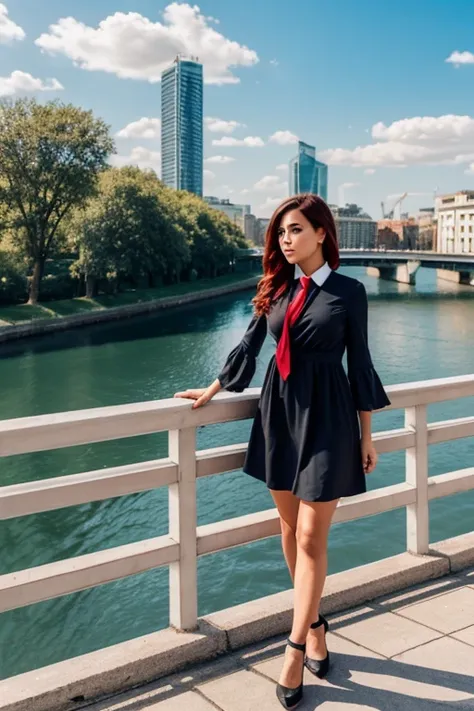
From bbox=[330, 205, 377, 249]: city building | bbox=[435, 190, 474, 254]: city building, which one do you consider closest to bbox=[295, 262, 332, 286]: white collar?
bbox=[435, 190, 474, 254]: city building

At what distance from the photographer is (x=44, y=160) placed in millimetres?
35594

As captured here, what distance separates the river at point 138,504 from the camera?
303 inches

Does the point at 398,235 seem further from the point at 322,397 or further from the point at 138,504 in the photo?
the point at 322,397

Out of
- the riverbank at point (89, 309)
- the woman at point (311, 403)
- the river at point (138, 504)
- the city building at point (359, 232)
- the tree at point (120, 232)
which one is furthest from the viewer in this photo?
the city building at point (359, 232)

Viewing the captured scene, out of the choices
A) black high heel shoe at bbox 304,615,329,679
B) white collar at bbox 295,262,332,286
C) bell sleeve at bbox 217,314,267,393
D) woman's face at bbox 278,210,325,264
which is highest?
woman's face at bbox 278,210,325,264

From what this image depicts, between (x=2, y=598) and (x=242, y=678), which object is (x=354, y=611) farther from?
(x=2, y=598)

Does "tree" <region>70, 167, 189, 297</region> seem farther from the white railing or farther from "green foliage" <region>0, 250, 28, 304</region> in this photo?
the white railing

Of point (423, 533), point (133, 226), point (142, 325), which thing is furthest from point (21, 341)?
point (423, 533)

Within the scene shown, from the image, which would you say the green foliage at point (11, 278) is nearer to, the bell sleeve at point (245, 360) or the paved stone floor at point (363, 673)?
the bell sleeve at point (245, 360)

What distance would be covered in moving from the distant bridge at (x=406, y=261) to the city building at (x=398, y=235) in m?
90.6

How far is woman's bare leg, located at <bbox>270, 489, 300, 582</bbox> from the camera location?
104 inches

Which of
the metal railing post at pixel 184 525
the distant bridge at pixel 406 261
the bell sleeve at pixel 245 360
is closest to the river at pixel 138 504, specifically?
the metal railing post at pixel 184 525

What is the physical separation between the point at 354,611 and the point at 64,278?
145 feet

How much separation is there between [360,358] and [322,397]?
0.20 m
